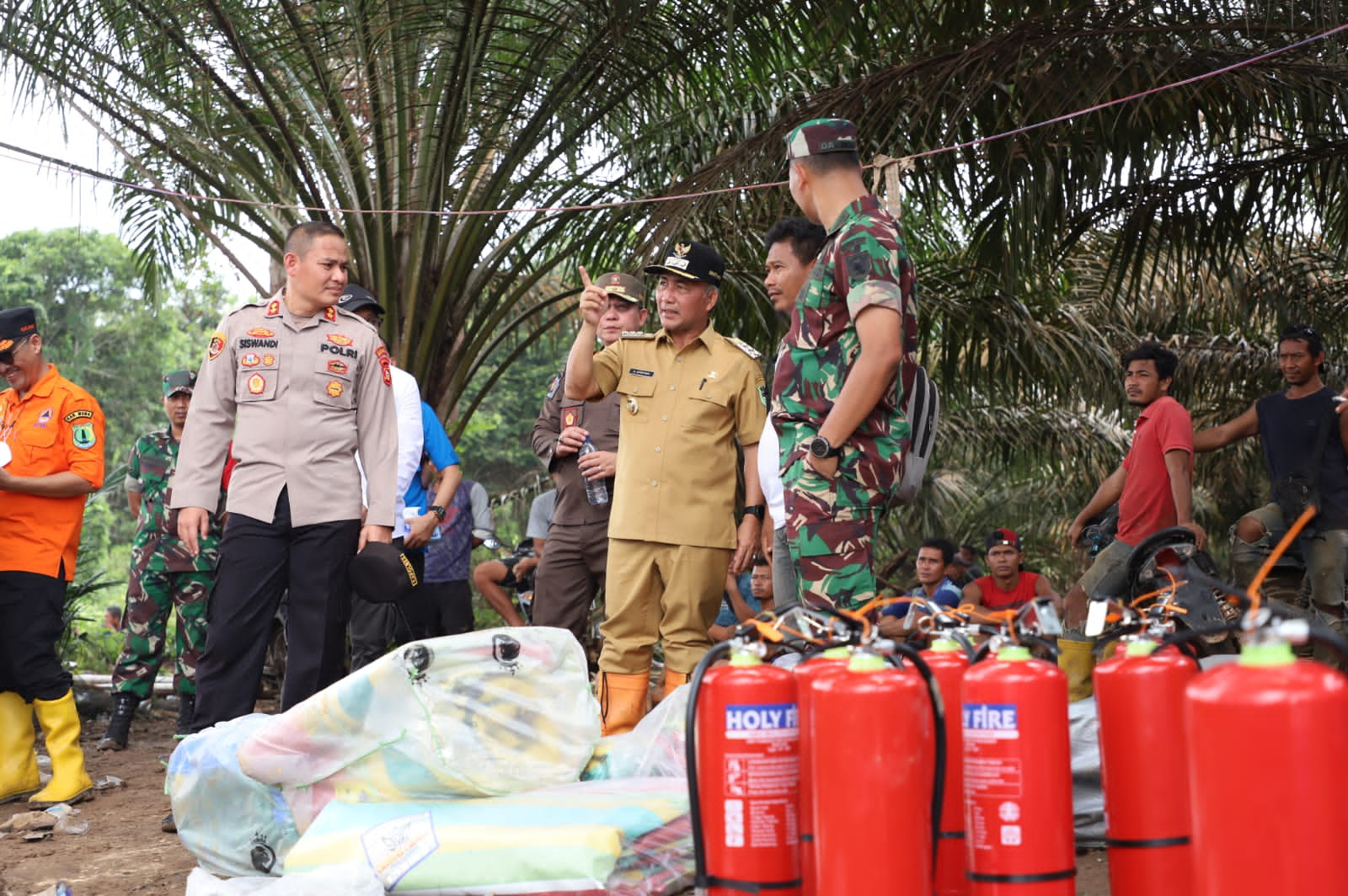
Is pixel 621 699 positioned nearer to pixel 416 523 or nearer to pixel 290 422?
pixel 416 523

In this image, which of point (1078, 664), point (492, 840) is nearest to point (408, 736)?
point (492, 840)

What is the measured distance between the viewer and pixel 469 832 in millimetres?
3203

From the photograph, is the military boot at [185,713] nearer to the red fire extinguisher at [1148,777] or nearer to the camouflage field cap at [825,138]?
the camouflage field cap at [825,138]

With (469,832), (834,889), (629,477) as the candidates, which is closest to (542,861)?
(469,832)

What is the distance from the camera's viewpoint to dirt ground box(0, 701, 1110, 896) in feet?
11.9

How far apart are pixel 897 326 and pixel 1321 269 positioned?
7017 millimetres

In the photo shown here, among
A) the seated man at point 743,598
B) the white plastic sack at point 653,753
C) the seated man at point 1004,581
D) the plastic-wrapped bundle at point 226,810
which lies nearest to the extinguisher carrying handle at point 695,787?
the white plastic sack at point 653,753

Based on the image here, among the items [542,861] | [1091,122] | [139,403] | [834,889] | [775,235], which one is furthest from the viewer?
[139,403]

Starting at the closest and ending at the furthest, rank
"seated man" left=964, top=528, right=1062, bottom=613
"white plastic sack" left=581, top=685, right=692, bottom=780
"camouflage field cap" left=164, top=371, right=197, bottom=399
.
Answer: "white plastic sack" left=581, top=685, right=692, bottom=780 < "camouflage field cap" left=164, top=371, right=197, bottom=399 < "seated man" left=964, top=528, right=1062, bottom=613

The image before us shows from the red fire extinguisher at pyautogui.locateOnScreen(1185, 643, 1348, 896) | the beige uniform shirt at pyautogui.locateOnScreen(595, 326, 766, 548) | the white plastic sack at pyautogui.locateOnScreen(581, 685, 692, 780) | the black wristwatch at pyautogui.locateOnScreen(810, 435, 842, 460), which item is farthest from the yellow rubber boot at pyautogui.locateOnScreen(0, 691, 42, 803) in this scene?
the red fire extinguisher at pyautogui.locateOnScreen(1185, 643, 1348, 896)

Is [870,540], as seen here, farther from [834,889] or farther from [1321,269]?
[1321,269]

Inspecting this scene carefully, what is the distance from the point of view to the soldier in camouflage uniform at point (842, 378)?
3.30m

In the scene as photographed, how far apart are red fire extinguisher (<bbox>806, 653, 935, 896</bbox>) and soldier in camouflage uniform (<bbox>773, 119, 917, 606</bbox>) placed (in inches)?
38.6

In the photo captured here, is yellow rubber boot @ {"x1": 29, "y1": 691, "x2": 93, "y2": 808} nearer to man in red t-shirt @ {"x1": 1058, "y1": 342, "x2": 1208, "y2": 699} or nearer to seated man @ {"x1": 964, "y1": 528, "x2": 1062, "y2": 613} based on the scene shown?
man in red t-shirt @ {"x1": 1058, "y1": 342, "x2": 1208, "y2": 699}
